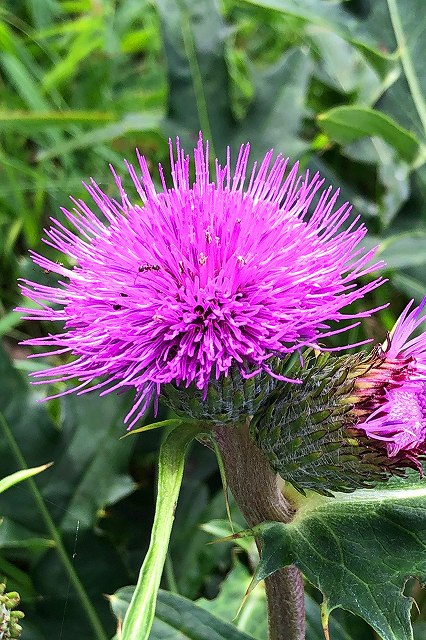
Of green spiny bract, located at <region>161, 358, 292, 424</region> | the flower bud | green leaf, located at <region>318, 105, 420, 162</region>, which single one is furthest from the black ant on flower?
green leaf, located at <region>318, 105, 420, 162</region>

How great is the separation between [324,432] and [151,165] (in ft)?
6.21

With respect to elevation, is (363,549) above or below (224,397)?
below

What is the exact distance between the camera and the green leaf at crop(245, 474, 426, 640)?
0.96 meters

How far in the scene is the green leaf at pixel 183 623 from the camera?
119 cm

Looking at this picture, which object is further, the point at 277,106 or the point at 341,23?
the point at 277,106

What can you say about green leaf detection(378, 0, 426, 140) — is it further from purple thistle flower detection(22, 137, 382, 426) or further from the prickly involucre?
the prickly involucre

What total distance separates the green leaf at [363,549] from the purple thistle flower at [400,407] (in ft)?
0.53

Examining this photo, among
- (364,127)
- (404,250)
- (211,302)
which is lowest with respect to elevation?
(211,302)

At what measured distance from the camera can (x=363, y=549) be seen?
1016mm

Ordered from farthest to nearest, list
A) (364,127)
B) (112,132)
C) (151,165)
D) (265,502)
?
(151,165) < (112,132) < (364,127) < (265,502)

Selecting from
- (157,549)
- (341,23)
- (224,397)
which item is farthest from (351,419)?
(341,23)

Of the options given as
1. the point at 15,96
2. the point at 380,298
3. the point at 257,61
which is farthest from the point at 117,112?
the point at 380,298

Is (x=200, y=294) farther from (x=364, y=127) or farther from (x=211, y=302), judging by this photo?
(x=364, y=127)

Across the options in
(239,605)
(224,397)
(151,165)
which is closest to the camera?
(224,397)
